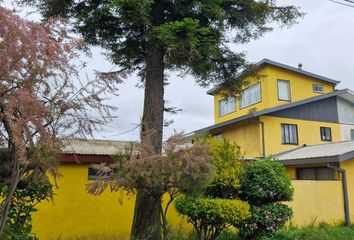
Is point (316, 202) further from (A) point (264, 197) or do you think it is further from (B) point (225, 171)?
(B) point (225, 171)

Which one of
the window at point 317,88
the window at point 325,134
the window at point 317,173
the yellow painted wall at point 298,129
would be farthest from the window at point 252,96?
the window at point 317,173

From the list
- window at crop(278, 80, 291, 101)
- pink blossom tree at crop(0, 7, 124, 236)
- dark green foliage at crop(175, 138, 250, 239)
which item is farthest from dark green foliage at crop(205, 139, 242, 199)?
window at crop(278, 80, 291, 101)

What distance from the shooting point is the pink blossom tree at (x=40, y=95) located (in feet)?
13.8

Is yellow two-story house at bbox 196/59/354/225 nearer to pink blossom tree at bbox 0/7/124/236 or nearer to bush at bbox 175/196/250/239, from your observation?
bush at bbox 175/196/250/239

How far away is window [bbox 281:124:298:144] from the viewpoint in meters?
21.1

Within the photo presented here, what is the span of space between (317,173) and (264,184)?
8.59m

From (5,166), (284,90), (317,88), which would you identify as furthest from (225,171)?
(317,88)

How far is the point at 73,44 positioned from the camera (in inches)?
191

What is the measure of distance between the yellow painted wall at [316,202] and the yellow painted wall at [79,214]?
4814 millimetres

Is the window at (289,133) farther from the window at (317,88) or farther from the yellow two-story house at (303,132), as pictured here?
the window at (317,88)

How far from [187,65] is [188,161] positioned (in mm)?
3371

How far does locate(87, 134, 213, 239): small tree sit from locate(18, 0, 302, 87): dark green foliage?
267cm

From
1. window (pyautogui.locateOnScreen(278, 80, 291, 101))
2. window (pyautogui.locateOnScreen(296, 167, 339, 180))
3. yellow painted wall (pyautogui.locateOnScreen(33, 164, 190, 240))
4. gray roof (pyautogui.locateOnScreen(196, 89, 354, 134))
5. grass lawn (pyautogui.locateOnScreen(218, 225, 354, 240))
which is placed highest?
window (pyautogui.locateOnScreen(278, 80, 291, 101))

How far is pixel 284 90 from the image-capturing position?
23953 millimetres
